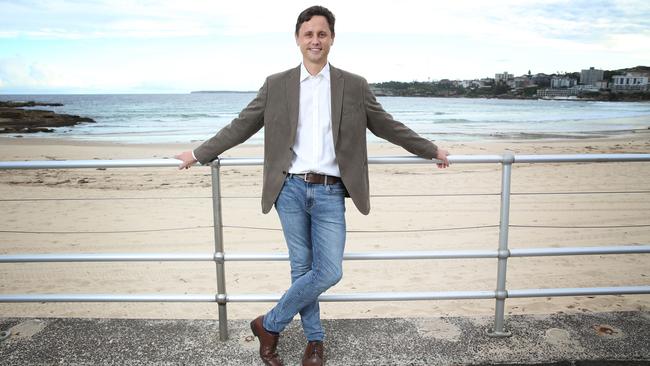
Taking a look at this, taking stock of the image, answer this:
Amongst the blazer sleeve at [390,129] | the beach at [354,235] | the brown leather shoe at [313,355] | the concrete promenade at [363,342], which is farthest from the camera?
the beach at [354,235]

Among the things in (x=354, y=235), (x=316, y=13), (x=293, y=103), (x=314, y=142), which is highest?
(x=316, y=13)

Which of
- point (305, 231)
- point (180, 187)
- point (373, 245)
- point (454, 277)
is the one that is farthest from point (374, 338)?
point (180, 187)

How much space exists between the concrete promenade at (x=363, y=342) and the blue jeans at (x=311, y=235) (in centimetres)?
47

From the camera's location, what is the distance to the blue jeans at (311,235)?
2.46 meters

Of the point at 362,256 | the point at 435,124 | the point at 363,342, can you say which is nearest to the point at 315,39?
the point at 362,256

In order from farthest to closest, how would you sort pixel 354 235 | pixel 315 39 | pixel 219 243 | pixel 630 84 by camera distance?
pixel 630 84 < pixel 354 235 < pixel 219 243 < pixel 315 39

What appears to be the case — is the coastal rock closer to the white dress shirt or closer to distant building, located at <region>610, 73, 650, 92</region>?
the white dress shirt

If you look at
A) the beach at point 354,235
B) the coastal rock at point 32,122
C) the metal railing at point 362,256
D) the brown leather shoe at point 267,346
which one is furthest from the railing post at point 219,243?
the coastal rock at point 32,122

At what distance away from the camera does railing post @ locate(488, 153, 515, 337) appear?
9.07 feet

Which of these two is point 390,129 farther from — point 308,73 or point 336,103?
point 308,73

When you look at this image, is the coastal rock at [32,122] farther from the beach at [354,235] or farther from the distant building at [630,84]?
the distant building at [630,84]

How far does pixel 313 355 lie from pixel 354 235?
4404 mm

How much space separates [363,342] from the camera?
9.55 feet

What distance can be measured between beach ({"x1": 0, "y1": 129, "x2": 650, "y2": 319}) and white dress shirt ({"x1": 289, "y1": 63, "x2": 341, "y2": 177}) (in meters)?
2.58
